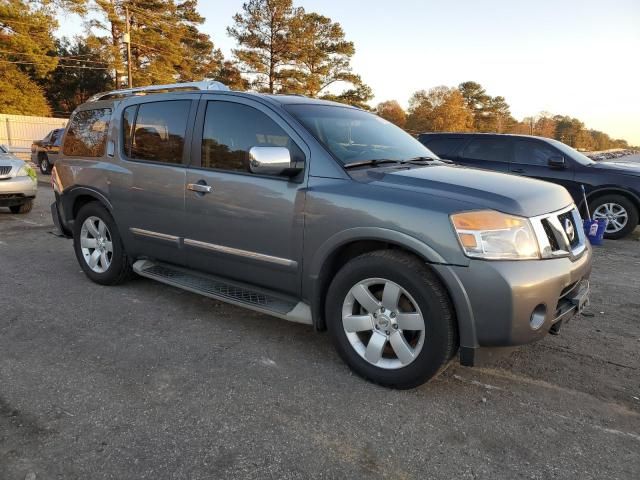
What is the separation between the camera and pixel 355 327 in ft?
9.66

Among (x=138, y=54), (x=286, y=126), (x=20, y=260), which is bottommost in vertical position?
(x=20, y=260)

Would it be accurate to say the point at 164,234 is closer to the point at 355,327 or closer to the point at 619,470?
the point at 355,327

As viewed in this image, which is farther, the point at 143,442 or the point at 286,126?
the point at 286,126

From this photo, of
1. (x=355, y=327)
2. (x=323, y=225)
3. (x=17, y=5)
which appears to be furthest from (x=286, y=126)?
(x=17, y=5)

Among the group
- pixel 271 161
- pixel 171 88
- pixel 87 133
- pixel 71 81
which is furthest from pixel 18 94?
pixel 271 161

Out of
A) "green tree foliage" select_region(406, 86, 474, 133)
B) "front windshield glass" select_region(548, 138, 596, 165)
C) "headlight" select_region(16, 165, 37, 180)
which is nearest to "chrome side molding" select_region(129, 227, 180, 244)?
"headlight" select_region(16, 165, 37, 180)

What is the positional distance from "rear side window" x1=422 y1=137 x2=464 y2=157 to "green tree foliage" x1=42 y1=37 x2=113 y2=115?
40979mm

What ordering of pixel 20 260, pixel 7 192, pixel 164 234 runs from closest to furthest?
pixel 164 234, pixel 20 260, pixel 7 192

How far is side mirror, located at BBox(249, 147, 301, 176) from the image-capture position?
3002 millimetres

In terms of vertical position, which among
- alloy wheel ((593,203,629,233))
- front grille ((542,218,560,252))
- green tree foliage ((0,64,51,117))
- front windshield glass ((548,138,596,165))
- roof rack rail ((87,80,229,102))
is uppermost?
green tree foliage ((0,64,51,117))

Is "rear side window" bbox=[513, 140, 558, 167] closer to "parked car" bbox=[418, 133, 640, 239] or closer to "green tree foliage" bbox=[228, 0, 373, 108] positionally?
"parked car" bbox=[418, 133, 640, 239]

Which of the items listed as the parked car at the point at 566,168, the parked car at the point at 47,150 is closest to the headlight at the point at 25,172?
the parked car at the point at 566,168

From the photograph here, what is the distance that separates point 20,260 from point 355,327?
4643mm

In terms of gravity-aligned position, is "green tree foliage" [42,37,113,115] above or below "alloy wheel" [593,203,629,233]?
above
